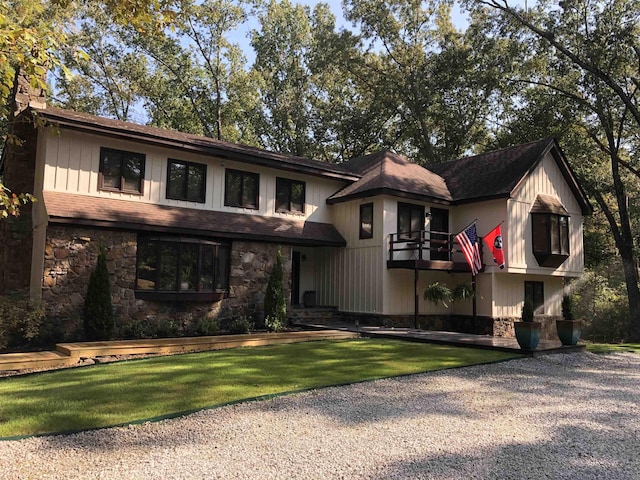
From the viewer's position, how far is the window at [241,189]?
52.8 ft

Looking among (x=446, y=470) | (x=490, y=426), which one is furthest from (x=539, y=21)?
(x=446, y=470)

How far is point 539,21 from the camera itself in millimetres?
20438

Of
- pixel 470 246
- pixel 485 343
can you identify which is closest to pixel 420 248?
pixel 470 246

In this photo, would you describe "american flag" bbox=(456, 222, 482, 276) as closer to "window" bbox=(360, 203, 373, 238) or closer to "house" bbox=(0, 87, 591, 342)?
"house" bbox=(0, 87, 591, 342)

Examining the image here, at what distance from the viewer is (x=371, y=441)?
16.3 ft

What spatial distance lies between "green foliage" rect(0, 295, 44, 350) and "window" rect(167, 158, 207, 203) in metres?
5.14

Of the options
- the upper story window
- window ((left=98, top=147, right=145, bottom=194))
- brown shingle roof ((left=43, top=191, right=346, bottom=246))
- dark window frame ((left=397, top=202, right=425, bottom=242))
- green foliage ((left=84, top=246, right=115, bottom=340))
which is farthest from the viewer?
the upper story window

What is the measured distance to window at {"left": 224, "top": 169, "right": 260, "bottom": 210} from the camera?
16094 millimetres

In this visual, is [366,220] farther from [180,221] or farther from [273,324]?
[180,221]

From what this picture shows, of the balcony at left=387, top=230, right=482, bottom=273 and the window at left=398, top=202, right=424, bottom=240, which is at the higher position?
the window at left=398, top=202, right=424, bottom=240

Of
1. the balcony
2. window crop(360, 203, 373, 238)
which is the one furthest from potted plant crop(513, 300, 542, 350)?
window crop(360, 203, 373, 238)

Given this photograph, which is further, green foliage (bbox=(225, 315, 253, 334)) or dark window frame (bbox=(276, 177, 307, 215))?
dark window frame (bbox=(276, 177, 307, 215))

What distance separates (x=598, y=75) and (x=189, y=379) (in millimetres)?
18810

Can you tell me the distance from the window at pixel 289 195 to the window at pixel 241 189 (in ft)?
2.95
